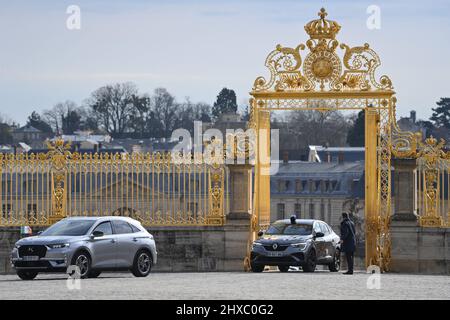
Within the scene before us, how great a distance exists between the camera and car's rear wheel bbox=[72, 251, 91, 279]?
105 feet

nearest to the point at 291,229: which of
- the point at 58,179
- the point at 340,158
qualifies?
the point at 58,179

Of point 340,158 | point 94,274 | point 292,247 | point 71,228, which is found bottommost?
point 94,274

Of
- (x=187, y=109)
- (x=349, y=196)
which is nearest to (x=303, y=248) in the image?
(x=349, y=196)

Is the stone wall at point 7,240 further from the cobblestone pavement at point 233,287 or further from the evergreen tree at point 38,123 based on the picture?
the evergreen tree at point 38,123

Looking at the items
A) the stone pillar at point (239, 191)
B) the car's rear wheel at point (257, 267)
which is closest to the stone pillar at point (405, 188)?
the car's rear wheel at point (257, 267)

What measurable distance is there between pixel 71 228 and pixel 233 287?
223 inches

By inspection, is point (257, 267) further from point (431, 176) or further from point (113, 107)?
point (113, 107)

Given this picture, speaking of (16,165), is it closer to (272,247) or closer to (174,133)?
(272,247)

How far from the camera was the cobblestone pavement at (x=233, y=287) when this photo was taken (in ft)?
85.8

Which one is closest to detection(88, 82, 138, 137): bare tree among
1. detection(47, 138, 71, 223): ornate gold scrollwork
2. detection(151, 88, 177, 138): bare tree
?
detection(151, 88, 177, 138): bare tree

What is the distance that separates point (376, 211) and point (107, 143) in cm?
9509

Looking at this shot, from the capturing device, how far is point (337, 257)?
3959cm

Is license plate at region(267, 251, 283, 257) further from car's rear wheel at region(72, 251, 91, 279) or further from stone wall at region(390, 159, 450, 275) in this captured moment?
car's rear wheel at region(72, 251, 91, 279)

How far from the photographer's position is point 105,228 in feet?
108
